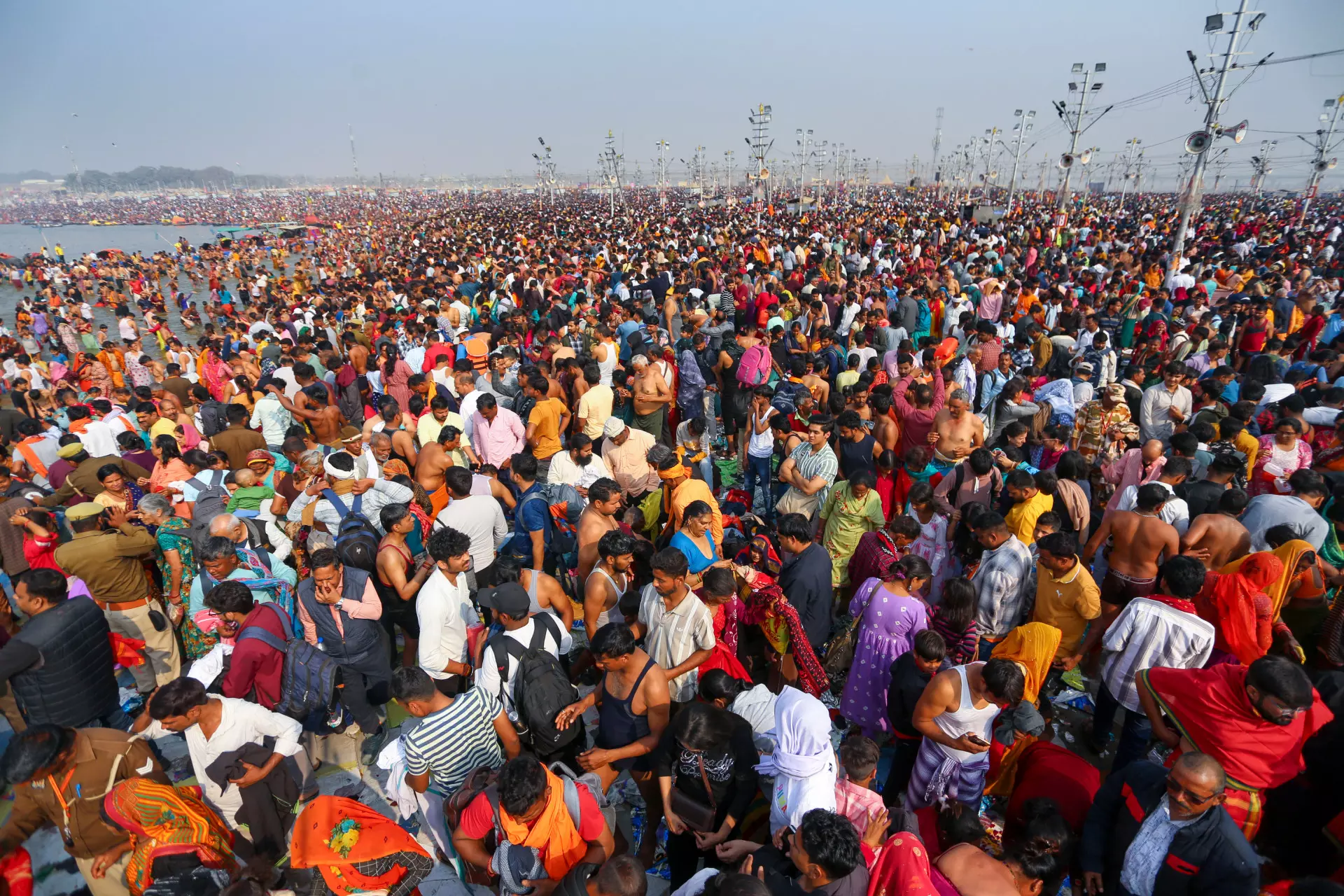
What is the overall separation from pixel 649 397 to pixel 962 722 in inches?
177

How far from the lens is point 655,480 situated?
5223 mm

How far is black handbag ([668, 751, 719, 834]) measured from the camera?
2652mm

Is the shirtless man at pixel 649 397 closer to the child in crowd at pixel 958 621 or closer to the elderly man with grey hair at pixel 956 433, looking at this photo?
the elderly man with grey hair at pixel 956 433

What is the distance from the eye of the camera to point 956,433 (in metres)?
5.05

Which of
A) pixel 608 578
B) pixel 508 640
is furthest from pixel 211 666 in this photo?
pixel 608 578

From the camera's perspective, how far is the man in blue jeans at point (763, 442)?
5.86 meters

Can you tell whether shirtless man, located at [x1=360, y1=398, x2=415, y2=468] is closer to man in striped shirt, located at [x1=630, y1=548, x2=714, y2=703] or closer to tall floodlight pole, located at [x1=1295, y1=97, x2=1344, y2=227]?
man in striped shirt, located at [x1=630, y1=548, x2=714, y2=703]

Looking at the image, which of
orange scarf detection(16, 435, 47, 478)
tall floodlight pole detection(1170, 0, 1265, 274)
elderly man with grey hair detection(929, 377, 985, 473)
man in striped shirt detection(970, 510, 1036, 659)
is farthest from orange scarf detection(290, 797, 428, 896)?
tall floodlight pole detection(1170, 0, 1265, 274)

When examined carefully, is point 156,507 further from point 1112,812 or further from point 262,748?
point 1112,812

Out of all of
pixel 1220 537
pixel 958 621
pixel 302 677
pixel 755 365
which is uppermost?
pixel 755 365

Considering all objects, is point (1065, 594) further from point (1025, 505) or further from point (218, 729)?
point (218, 729)

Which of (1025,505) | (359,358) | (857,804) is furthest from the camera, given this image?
(359,358)

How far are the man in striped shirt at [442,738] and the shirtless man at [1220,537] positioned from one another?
4273mm

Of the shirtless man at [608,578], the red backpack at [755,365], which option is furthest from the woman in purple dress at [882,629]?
the red backpack at [755,365]
